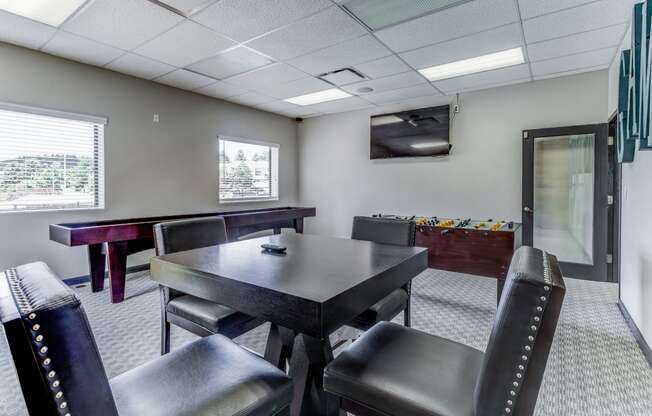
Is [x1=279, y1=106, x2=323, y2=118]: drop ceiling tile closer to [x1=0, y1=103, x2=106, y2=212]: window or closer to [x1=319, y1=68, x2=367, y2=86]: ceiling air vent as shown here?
[x1=319, y1=68, x2=367, y2=86]: ceiling air vent

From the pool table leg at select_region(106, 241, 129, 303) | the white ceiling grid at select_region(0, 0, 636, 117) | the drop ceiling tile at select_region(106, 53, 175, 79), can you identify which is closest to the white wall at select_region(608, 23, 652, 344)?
the white ceiling grid at select_region(0, 0, 636, 117)

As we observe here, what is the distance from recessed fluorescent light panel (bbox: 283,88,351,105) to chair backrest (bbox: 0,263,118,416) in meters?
4.72

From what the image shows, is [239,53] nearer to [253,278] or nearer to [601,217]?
[253,278]

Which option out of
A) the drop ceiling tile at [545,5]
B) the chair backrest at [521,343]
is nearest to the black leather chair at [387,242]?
the chair backrest at [521,343]

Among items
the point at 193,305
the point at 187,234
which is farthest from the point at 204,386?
the point at 187,234

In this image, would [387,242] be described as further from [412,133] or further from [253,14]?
[412,133]

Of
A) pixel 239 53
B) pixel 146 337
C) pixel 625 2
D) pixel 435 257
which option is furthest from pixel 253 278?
pixel 625 2

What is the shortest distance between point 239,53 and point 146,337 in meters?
2.94

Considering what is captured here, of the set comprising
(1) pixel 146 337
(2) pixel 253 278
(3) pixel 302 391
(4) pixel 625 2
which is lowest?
(1) pixel 146 337

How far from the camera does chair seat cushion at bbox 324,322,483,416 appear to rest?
3.56ft

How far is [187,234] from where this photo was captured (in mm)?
2289

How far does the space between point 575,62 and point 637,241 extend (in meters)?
2.33

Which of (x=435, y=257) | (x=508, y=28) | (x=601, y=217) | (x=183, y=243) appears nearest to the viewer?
(x=183, y=243)

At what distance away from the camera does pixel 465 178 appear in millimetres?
5062
